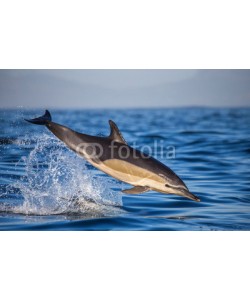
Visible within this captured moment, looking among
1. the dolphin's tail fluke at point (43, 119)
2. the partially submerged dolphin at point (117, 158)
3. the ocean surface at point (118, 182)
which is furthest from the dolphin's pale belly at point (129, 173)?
the dolphin's tail fluke at point (43, 119)

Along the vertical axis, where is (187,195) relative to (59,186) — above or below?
below

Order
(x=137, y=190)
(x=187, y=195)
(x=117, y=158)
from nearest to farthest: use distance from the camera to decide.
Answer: (x=137, y=190)
(x=117, y=158)
(x=187, y=195)

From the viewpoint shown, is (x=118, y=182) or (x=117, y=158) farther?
(x=118, y=182)

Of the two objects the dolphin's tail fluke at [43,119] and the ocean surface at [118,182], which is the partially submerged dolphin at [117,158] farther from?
the ocean surface at [118,182]

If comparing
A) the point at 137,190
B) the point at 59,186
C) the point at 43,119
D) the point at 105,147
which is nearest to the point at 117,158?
the point at 105,147

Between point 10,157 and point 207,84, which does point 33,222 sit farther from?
point 207,84

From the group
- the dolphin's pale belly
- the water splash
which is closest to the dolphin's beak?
the dolphin's pale belly

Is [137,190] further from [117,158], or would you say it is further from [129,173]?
[117,158]

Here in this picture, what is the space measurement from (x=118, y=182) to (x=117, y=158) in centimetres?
52

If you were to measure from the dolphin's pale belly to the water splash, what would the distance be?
38 cm

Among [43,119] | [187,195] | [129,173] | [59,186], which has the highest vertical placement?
[43,119]

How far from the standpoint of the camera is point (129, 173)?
657 centimetres

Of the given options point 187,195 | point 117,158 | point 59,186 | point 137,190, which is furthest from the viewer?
point 59,186
